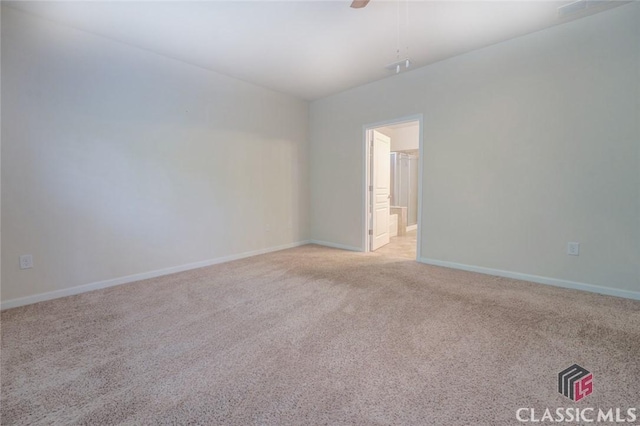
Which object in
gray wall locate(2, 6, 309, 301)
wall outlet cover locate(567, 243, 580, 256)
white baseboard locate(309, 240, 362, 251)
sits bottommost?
white baseboard locate(309, 240, 362, 251)

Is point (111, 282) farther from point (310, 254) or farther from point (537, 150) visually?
point (537, 150)

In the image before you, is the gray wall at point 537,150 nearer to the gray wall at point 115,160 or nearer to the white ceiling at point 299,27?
the white ceiling at point 299,27

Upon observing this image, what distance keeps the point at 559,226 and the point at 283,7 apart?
3.49m

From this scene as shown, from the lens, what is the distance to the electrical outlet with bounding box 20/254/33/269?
8.36ft

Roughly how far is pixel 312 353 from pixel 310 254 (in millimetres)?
2724

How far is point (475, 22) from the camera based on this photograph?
108 inches

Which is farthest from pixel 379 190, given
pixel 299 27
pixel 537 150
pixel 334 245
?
pixel 299 27

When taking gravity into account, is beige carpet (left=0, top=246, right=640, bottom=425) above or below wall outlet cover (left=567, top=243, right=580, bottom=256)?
Result: below

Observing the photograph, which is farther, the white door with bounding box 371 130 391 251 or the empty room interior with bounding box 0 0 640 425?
the white door with bounding box 371 130 391 251

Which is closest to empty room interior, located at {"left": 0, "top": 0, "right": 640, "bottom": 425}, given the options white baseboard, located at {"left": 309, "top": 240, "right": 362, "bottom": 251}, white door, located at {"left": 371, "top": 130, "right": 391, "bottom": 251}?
white baseboard, located at {"left": 309, "top": 240, "right": 362, "bottom": 251}

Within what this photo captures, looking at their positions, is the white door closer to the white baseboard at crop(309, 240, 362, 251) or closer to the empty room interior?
the white baseboard at crop(309, 240, 362, 251)

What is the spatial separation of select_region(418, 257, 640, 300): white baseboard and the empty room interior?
0.08 ft

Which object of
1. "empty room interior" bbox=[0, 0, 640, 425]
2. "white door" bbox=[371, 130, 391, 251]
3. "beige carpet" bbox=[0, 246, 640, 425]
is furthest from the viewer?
"white door" bbox=[371, 130, 391, 251]

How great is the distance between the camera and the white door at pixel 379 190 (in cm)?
469
